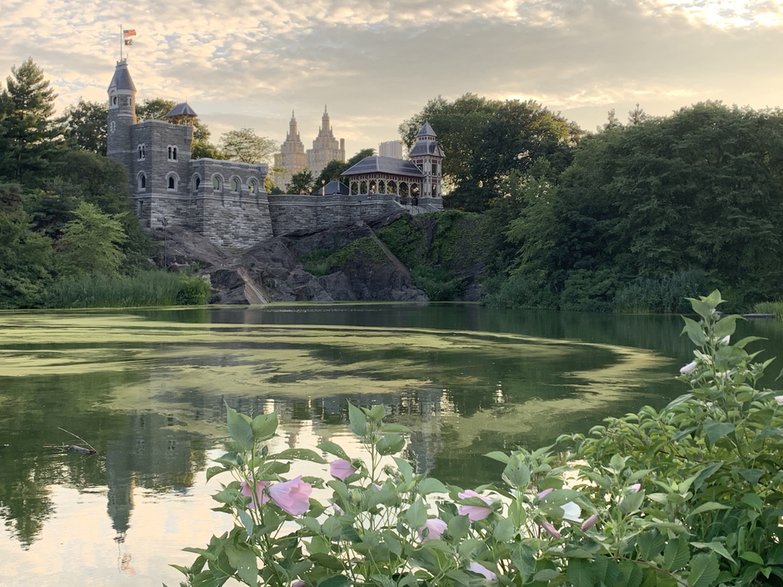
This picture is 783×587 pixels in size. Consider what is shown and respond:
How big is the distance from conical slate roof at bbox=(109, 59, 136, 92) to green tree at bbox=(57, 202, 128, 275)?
1497 centimetres

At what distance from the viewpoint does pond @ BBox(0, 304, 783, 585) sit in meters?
4.18

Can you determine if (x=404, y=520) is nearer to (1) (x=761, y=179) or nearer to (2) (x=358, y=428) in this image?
(2) (x=358, y=428)

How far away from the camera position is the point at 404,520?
204 cm

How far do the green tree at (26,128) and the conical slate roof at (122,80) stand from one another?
5187 millimetres

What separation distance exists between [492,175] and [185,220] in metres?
22.2

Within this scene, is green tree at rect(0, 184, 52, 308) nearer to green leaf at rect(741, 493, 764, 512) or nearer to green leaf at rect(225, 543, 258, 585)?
green leaf at rect(225, 543, 258, 585)

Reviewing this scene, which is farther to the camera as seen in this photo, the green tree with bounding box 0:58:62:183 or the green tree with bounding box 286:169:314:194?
the green tree with bounding box 286:169:314:194

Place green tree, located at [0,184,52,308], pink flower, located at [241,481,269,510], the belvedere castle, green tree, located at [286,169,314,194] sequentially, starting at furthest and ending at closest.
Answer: green tree, located at [286,169,314,194] < the belvedere castle < green tree, located at [0,184,52,308] < pink flower, located at [241,481,269,510]

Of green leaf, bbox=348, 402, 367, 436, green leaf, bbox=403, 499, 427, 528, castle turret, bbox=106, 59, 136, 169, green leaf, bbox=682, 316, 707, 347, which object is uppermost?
castle turret, bbox=106, 59, 136, 169

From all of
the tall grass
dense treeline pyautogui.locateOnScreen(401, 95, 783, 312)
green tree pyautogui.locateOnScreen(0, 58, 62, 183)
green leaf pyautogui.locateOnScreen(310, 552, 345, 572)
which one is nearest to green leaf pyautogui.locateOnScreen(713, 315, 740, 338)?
green leaf pyautogui.locateOnScreen(310, 552, 345, 572)

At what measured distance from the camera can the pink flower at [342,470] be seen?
2215 millimetres

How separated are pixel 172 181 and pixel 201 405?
45094 millimetres

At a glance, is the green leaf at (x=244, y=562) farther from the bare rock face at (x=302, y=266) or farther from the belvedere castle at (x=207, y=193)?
the belvedere castle at (x=207, y=193)

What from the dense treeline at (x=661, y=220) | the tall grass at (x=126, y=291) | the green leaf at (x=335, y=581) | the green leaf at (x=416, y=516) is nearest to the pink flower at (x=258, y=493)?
the green leaf at (x=335, y=581)
